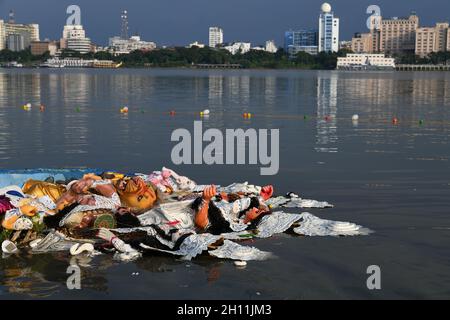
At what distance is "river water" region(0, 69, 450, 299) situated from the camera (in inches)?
377

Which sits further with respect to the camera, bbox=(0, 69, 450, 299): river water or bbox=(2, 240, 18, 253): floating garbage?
bbox=(2, 240, 18, 253): floating garbage

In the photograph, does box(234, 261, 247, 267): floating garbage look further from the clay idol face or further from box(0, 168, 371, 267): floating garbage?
the clay idol face

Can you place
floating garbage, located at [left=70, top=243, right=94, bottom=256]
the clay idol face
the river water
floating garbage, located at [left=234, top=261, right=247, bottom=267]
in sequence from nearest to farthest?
the river water
floating garbage, located at [left=234, top=261, right=247, bottom=267]
floating garbage, located at [left=70, top=243, right=94, bottom=256]
the clay idol face

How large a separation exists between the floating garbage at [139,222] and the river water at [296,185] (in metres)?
0.31

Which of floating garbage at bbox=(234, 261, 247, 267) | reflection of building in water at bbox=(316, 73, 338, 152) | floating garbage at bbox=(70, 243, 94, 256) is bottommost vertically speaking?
floating garbage at bbox=(234, 261, 247, 267)

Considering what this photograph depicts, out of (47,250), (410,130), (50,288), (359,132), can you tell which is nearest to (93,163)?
(47,250)

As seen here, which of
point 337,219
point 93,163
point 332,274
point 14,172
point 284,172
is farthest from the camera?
point 93,163

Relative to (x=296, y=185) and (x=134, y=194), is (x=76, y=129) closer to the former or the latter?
(x=296, y=185)

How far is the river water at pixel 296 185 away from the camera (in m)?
9.57

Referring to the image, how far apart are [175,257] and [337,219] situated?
3.96m

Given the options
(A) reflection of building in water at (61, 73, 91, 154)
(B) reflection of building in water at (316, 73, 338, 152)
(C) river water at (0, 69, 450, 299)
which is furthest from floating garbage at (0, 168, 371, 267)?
(B) reflection of building in water at (316, 73, 338, 152)

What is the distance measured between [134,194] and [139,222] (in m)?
1.01

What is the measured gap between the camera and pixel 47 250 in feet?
36.2
